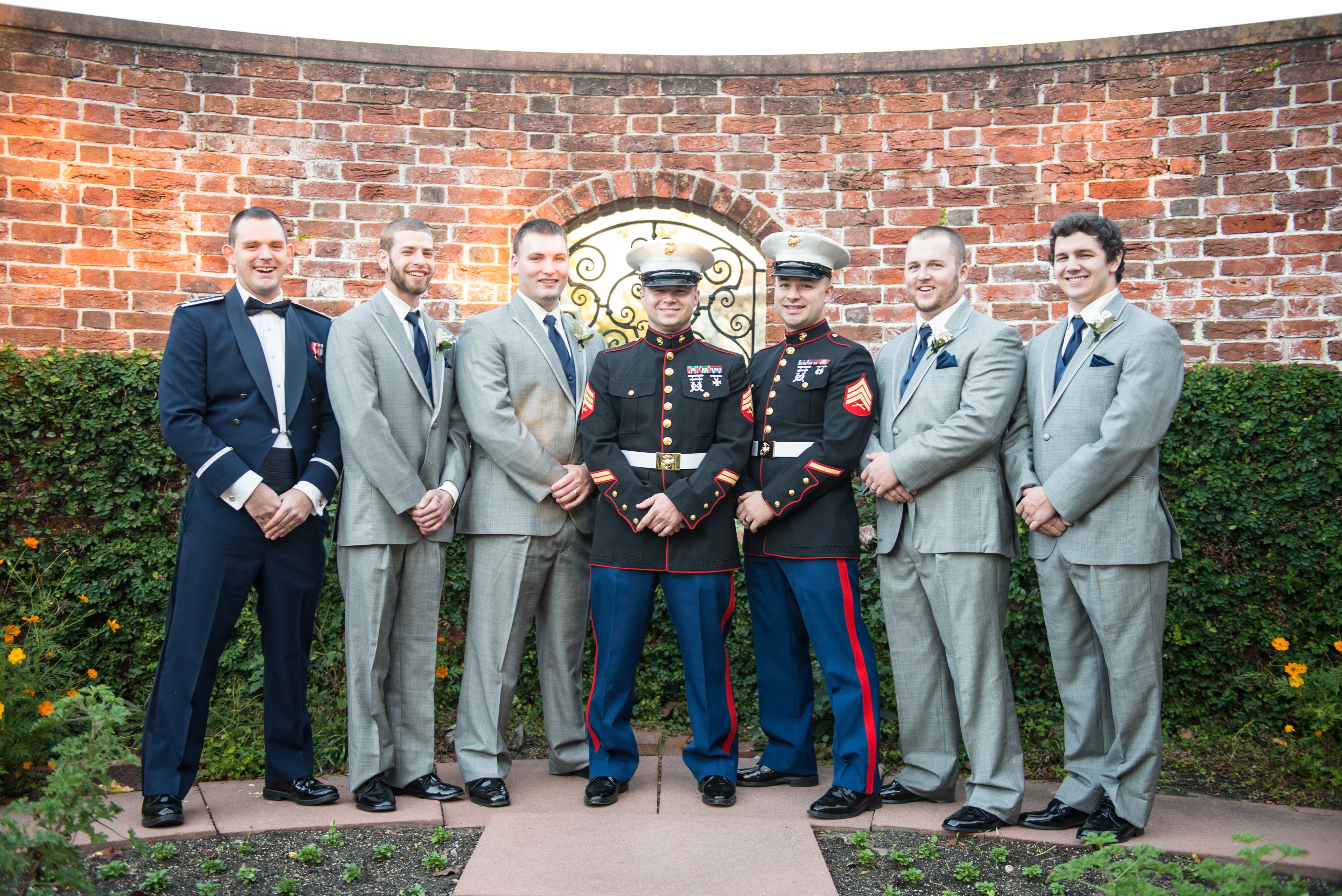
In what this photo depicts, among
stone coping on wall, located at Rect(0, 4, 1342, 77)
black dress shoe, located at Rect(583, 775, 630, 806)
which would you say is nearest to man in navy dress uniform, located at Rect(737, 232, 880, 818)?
black dress shoe, located at Rect(583, 775, 630, 806)

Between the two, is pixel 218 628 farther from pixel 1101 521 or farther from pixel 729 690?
pixel 1101 521

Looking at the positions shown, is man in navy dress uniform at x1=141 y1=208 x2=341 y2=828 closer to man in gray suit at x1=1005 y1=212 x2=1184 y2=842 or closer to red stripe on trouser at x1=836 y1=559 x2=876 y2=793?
red stripe on trouser at x1=836 y1=559 x2=876 y2=793

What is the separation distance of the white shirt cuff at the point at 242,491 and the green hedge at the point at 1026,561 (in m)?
1.07

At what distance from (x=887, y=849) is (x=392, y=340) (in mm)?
2365

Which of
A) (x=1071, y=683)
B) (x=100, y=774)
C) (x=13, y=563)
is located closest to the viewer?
(x=100, y=774)

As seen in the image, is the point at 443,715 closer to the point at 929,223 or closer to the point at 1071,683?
the point at 1071,683

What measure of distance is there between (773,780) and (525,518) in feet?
4.37

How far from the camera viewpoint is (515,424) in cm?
352

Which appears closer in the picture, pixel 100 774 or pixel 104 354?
pixel 100 774

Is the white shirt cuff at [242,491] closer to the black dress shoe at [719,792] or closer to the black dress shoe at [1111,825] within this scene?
the black dress shoe at [719,792]

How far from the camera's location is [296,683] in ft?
11.3

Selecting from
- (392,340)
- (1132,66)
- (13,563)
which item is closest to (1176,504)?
(1132,66)

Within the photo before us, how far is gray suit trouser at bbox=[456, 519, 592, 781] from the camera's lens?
354 cm

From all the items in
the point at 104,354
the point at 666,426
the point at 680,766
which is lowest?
the point at 680,766
